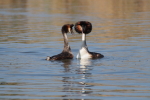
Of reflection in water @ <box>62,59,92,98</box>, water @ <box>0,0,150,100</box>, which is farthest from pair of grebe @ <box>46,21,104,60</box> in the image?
reflection in water @ <box>62,59,92,98</box>

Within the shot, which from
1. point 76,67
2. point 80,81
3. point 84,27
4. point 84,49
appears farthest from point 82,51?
point 80,81

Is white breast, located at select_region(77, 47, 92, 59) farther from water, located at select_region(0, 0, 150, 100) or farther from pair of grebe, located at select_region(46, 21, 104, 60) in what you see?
water, located at select_region(0, 0, 150, 100)

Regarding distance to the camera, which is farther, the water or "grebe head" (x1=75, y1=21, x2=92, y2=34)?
"grebe head" (x1=75, y1=21, x2=92, y2=34)

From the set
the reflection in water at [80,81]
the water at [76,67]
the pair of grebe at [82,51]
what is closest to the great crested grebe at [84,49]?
the pair of grebe at [82,51]

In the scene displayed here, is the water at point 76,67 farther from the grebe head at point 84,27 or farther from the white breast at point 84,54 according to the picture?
the grebe head at point 84,27

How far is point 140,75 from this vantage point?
40.3 ft

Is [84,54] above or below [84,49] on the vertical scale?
below

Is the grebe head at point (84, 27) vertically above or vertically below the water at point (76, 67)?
above

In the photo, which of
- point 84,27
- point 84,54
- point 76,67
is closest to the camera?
point 76,67

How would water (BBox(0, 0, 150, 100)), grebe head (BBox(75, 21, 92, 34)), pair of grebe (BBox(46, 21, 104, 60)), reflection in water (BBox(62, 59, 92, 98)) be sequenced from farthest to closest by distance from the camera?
grebe head (BBox(75, 21, 92, 34)), pair of grebe (BBox(46, 21, 104, 60)), reflection in water (BBox(62, 59, 92, 98)), water (BBox(0, 0, 150, 100))

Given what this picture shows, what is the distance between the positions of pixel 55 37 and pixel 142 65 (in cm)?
879

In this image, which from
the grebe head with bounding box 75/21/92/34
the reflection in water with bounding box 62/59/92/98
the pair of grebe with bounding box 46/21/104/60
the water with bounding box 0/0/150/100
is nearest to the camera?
the water with bounding box 0/0/150/100

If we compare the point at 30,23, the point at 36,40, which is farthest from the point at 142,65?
the point at 30,23

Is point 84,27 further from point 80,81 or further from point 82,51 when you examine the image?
point 80,81
